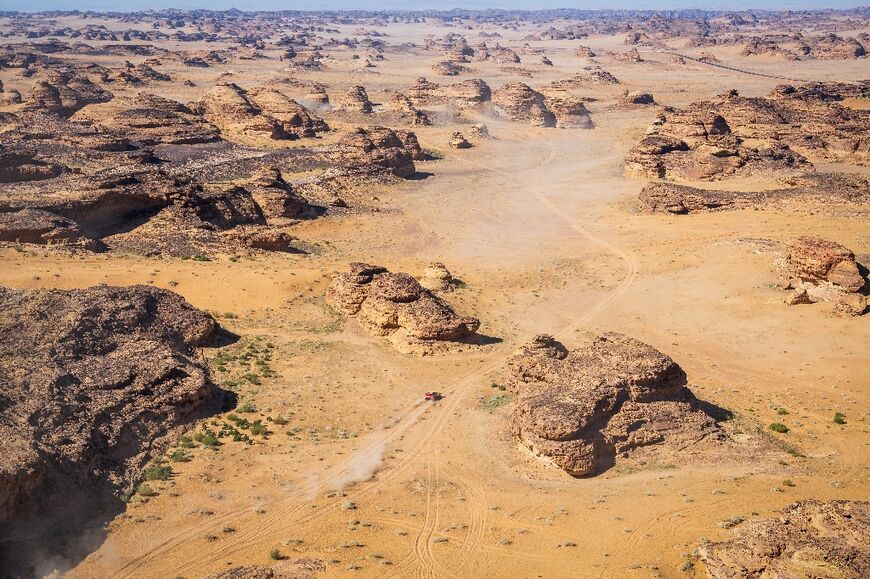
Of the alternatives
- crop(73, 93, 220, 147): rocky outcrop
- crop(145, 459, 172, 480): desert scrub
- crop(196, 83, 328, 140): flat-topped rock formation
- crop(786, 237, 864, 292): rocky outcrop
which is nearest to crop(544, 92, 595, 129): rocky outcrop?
crop(196, 83, 328, 140): flat-topped rock formation

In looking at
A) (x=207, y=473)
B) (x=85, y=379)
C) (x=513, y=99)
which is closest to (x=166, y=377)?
(x=85, y=379)

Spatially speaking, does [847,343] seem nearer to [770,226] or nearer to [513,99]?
[770,226]

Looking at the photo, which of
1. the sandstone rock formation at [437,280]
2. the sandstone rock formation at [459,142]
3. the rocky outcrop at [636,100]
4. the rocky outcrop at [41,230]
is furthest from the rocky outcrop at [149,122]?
the rocky outcrop at [636,100]

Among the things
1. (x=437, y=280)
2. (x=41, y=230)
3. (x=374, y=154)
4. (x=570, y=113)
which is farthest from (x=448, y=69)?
(x=41, y=230)

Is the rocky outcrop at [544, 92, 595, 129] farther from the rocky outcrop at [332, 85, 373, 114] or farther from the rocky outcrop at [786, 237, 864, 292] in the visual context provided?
the rocky outcrop at [786, 237, 864, 292]

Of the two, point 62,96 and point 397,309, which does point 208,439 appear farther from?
point 62,96

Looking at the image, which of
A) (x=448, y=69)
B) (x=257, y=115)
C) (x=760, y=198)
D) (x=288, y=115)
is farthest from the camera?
(x=448, y=69)
